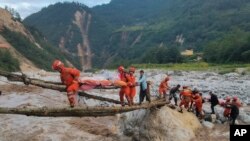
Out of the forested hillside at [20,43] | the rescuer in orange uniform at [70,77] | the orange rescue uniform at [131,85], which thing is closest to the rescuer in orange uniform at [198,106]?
the orange rescue uniform at [131,85]

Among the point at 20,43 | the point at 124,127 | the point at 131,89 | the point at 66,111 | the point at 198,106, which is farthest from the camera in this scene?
the point at 20,43

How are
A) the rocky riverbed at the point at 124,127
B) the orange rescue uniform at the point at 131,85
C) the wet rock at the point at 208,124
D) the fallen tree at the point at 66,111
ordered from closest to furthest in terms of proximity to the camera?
1. the fallen tree at the point at 66,111
2. the orange rescue uniform at the point at 131,85
3. the rocky riverbed at the point at 124,127
4. the wet rock at the point at 208,124

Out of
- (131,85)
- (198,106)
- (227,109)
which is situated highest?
(131,85)

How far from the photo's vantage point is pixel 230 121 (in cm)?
2266

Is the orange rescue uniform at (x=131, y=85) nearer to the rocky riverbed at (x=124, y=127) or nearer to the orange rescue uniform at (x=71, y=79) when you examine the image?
the rocky riverbed at (x=124, y=127)

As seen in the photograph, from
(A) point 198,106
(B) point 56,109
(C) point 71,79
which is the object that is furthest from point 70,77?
(A) point 198,106

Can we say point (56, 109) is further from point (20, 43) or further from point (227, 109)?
point (20, 43)

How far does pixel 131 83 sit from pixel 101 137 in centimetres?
327

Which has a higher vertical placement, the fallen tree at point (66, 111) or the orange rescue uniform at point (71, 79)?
the orange rescue uniform at point (71, 79)

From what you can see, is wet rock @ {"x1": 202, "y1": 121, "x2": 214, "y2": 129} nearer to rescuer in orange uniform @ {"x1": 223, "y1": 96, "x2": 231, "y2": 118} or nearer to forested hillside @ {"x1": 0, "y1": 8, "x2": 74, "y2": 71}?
rescuer in orange uniform @ {"x1": 223, "y1": 96, "x2": 231, "y2": 118}

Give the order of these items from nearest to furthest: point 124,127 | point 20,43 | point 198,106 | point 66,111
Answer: point 66,111
point 124,127
point 198,106
point 20,43

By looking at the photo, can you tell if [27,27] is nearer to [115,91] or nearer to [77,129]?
[115,91]

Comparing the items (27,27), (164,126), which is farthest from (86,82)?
(27,27)

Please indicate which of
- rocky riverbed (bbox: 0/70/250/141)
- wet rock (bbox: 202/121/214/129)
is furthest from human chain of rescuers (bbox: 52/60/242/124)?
rocky riverbed (bbox: 0/70/250/141)
